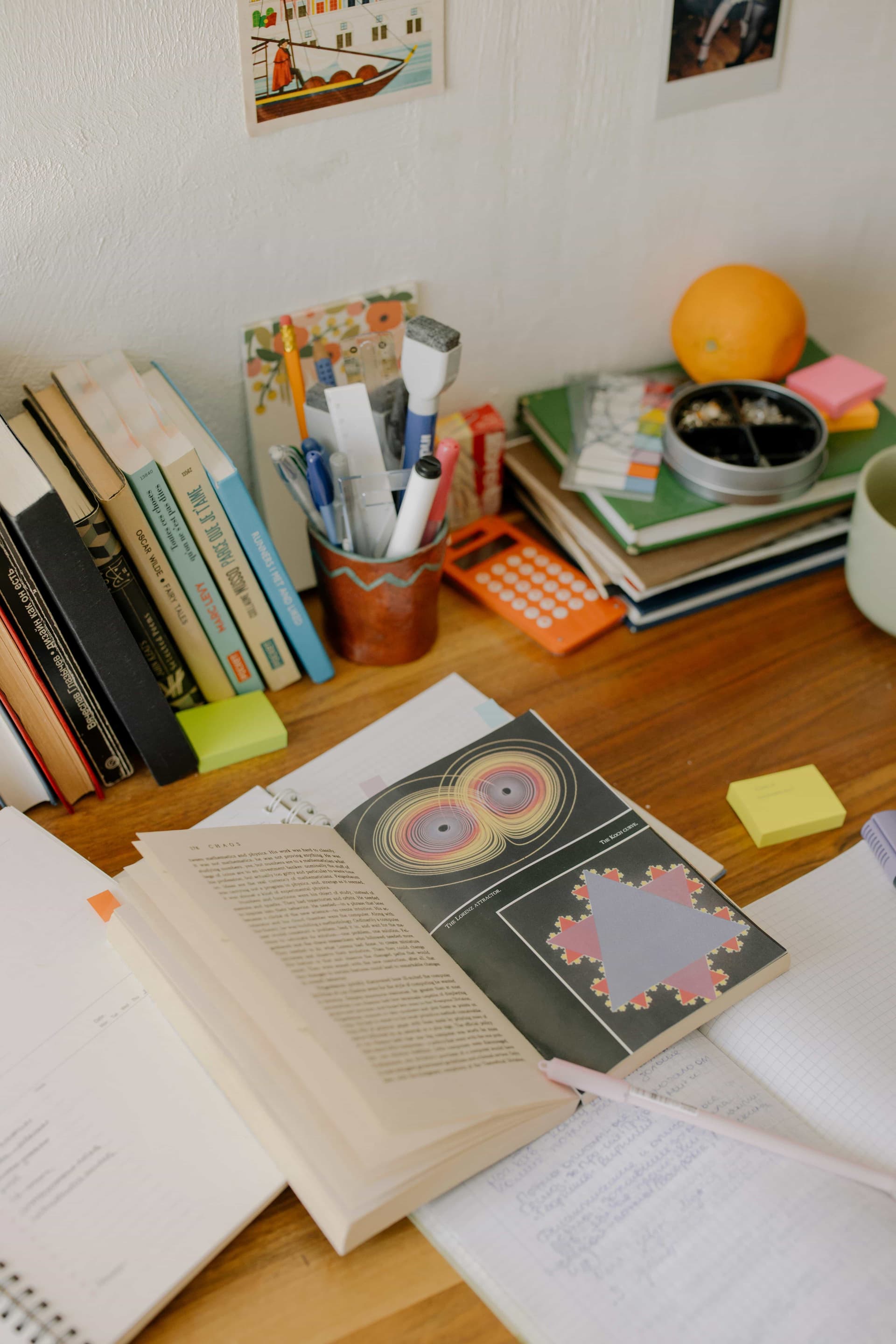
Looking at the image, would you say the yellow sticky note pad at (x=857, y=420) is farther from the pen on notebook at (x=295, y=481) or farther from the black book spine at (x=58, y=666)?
the black book spine at (x=58, y=666)

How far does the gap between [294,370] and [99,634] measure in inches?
9.6

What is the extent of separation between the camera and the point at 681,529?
954mm

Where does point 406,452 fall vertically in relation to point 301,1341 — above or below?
above

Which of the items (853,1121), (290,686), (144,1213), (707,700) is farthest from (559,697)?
(144,1213)

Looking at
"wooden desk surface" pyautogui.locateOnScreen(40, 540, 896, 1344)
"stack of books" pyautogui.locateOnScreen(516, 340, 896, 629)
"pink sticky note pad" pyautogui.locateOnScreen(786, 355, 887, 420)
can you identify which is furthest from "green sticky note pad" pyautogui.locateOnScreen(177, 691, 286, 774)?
"pink sticky note pad" pyautogui.locateOnScreen(786, 355, 887, 420)

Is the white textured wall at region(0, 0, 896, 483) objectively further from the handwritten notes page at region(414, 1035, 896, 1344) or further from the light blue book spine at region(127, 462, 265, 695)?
the handwritten notes page at region(414, 1035, 896, 1344)

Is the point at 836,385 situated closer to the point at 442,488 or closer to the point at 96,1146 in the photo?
the point at 442,488

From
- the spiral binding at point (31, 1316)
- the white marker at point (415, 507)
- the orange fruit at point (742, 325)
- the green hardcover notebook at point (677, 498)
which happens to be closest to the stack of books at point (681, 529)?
the green hardcover notebook at point (677, 498)

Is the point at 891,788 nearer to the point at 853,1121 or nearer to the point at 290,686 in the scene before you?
the point at 853,1121

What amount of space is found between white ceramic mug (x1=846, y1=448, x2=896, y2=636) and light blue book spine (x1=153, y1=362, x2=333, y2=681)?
1.54ft

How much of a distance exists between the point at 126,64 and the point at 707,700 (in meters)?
0.64

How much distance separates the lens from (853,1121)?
2.08 feet

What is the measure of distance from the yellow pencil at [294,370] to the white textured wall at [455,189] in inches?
3.2

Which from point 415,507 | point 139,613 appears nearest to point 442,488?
point 415,507
